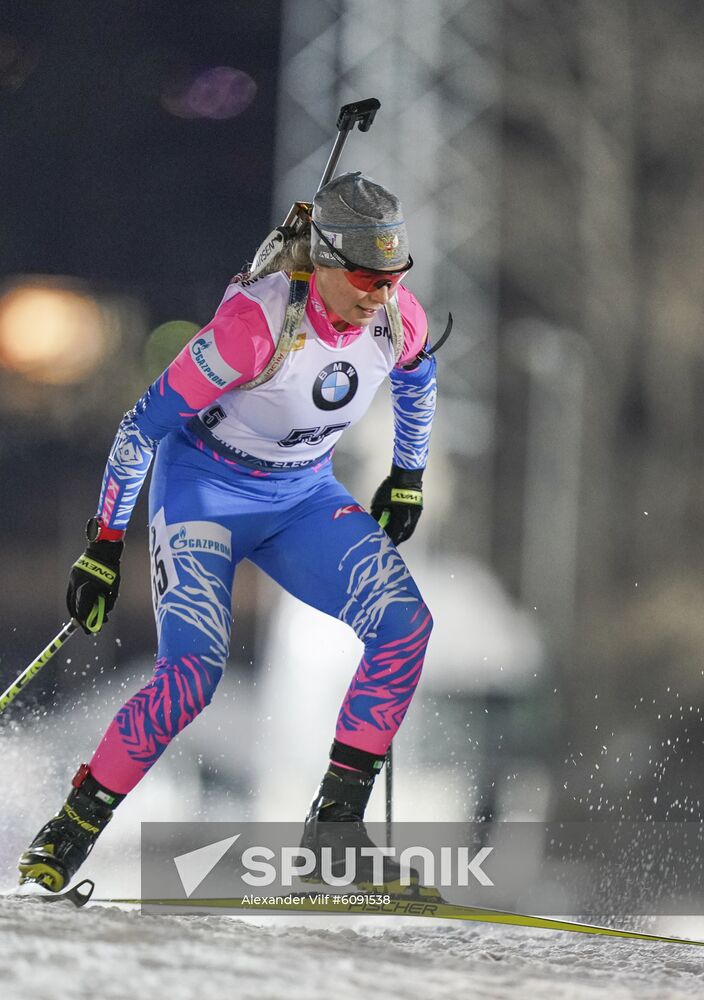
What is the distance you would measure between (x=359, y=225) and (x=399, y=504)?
3.06 ft

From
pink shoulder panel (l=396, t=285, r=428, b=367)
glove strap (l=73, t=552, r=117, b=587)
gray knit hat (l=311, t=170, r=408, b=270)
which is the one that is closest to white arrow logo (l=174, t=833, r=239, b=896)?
glove strap (l=73, t=552, r=117, b=587)

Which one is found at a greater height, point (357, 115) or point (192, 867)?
point (357, 115)

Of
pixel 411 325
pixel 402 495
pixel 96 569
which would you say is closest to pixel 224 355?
pixel 411 325

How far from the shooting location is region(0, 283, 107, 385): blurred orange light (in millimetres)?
5336

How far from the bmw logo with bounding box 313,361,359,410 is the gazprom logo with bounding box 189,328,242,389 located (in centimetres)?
20

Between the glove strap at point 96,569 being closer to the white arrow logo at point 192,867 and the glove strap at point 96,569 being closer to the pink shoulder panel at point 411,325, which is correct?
the white arrow logo at point 192,867

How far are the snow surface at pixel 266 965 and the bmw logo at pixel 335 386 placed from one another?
1.17 meters

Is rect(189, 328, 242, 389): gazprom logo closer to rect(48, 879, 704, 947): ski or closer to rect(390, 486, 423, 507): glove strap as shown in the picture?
rect(390, 486, 423, 507): glove strap

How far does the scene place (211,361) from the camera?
2566 mm

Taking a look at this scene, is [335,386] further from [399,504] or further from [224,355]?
[399,504]

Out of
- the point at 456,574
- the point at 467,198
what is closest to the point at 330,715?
the point at 456,574

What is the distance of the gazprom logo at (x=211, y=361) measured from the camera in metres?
2.56

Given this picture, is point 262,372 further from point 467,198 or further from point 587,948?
point 467,198

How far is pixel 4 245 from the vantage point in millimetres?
5293
